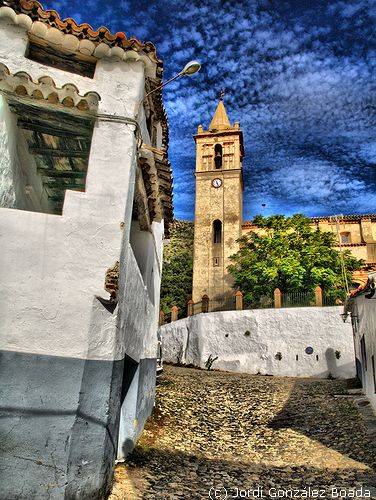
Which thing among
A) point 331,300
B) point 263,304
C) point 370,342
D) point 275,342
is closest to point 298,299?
point 331,300

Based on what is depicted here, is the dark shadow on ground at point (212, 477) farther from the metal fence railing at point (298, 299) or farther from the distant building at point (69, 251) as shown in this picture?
the metal fence railing at point (298, 299)

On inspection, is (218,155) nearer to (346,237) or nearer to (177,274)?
(177,274)

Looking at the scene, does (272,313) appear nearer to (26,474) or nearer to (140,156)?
(140,156)

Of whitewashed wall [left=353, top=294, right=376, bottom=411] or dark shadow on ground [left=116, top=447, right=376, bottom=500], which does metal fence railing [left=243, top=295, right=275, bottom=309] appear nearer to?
whitewashed wall [left=353, top=294, right=376, bottom=411]

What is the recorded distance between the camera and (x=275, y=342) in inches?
706

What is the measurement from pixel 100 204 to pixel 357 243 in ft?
84.3

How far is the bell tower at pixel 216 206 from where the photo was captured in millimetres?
27594

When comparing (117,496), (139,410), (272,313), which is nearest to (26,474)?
(117,496)

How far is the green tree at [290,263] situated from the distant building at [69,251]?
1406cm

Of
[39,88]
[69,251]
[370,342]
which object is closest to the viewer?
[69,251]

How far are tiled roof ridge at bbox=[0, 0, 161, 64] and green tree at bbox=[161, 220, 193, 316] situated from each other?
2036cm

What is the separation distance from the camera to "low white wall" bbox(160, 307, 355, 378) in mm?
16766

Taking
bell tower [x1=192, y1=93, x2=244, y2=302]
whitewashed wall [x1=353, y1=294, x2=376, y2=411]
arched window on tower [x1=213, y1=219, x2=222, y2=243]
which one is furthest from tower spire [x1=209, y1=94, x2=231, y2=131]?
whitewashed wall [x1=353, y1=294, x2=376, y2=411]

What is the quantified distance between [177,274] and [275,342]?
1340cm
